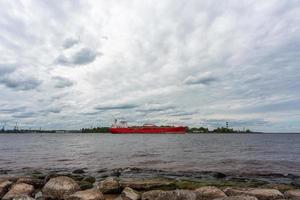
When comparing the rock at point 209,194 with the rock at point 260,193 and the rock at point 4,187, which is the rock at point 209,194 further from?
the rock at point 4,187

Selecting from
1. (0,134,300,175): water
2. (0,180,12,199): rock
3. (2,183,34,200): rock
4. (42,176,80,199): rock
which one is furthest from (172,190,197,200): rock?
(0,134,300,175): water

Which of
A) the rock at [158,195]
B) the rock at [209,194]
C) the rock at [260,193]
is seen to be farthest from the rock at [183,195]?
the rock at [260,193]

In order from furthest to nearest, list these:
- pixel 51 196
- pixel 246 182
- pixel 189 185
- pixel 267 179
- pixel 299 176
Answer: pixel 299 176, pixel 267 179, pixel 246 182, pixel 189 185, pixel 51 196

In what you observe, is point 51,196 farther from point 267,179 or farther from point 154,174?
point 267,179

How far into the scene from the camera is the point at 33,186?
47.3 ft

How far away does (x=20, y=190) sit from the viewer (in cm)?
1330

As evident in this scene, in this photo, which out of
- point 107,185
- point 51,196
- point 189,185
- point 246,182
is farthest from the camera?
point 246,182

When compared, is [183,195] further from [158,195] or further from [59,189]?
[59,189]

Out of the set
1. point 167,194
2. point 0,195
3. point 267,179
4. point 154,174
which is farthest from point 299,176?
point 0,195

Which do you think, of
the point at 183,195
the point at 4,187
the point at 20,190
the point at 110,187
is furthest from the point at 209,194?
the point at 4,187

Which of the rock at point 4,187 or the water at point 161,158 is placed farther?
the water at point 161,158

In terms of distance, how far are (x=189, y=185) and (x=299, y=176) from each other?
31.3ft

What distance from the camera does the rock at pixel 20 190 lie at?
12.8m

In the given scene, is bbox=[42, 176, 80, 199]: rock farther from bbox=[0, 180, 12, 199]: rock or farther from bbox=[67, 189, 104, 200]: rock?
bbox=[0, 180, 12, 199]: rock
